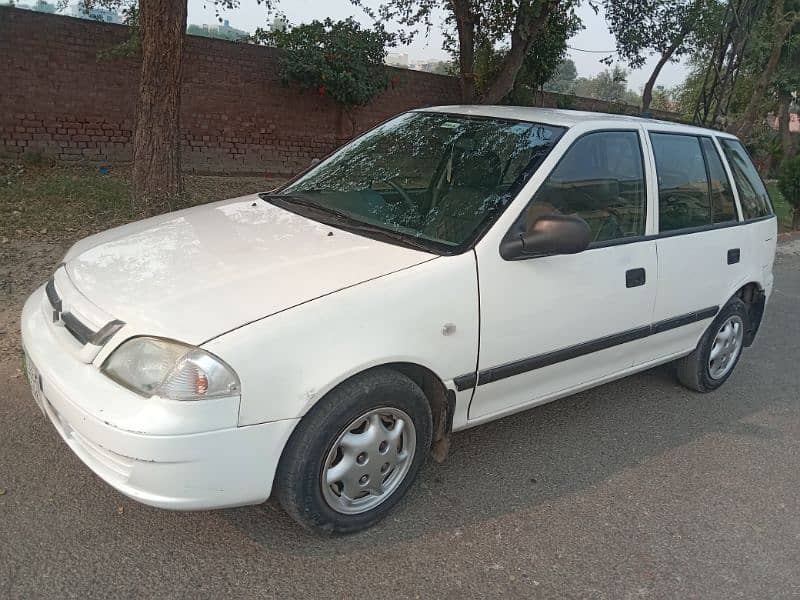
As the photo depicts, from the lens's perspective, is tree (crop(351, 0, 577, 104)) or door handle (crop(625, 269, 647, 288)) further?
tree (crop(351, 0, 577, 104))

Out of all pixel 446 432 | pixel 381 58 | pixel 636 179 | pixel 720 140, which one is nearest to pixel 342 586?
pixel 446 432

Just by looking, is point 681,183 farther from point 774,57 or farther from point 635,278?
point 774,57

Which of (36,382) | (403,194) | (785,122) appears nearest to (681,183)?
(403,194)

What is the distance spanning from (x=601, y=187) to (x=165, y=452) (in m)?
2.49

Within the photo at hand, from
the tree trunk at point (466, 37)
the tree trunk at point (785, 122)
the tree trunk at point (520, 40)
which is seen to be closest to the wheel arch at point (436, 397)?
the tree trunk at point (520, 40)

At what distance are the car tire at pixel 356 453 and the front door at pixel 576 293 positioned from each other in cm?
40

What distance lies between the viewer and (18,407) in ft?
11.9

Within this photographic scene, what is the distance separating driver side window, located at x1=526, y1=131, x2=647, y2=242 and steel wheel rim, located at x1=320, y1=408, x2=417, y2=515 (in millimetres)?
1111

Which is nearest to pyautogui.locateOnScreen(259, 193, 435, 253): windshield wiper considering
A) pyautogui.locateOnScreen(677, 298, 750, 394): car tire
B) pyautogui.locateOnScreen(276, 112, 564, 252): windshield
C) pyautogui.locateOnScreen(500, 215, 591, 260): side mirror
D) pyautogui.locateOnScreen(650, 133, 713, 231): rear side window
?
pyautogui.locateOnScreen(276, 112, 564, 252): windshield

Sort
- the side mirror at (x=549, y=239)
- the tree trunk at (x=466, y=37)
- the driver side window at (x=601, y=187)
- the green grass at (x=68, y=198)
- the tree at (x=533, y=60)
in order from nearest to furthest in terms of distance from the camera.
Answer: the side mirror at (x=549, y=239) < the driver side window at (x=601, y=187) < the green grass at (x=68, y=198) < the tree trunk at (x=466, y=37) < the tree at (x=533, y=60)

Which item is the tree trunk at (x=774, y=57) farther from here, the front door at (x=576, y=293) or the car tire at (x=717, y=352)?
the front door at (x=576, y=293)

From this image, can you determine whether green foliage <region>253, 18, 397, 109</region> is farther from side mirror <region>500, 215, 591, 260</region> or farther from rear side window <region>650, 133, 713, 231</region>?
side mirror <region>500, 215, 591, 260</region>

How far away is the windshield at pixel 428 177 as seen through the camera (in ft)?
10.5

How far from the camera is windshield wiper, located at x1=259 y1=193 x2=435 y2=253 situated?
10.0 ft
